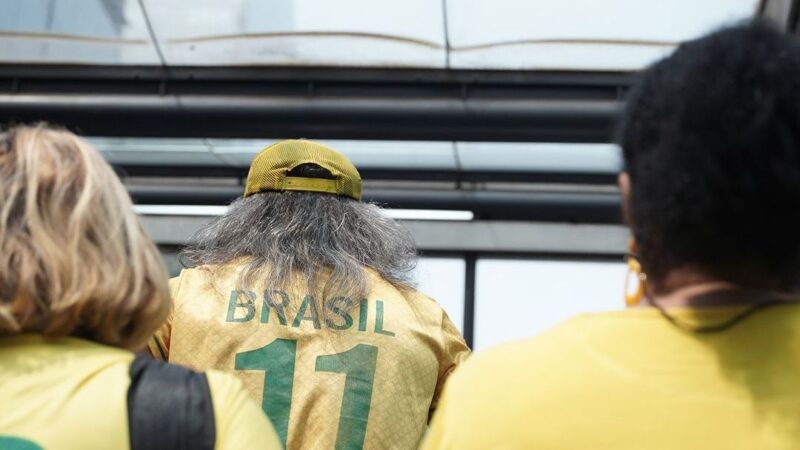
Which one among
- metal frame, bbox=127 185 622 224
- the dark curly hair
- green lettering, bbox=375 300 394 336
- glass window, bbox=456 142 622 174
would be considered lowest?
metal frame, bbox=127 185 622 224

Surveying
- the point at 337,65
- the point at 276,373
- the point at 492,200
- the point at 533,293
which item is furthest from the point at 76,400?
the point at 533,293

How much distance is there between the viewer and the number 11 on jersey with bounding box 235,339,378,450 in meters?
2.42

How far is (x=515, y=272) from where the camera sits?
36.6ft

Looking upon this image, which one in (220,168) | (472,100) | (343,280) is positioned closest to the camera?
(343,280)

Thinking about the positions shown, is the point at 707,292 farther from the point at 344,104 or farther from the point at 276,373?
the point at 344,104

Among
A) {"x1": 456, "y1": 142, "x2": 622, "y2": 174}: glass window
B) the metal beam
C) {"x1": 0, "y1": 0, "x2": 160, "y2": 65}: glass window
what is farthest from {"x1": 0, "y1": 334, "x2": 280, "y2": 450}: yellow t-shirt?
the metal beam

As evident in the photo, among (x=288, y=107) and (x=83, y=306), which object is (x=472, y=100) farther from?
(x=83, y=306)

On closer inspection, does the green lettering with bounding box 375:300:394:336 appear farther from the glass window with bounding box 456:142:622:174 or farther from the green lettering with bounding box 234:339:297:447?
the glass window with bounding box 456:142:622:174

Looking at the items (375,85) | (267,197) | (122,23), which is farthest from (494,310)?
(267,197)

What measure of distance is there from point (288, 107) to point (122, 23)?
1057 millimetres

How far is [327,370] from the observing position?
2.46 metres

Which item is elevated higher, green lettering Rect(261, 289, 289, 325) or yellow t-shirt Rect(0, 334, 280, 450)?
yellow t-shirt Rect(0, 334, 280, 450)

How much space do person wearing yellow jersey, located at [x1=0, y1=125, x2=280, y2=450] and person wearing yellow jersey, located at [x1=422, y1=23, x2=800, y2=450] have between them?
30 centimetres

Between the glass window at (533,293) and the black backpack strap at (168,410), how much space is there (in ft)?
30.5
